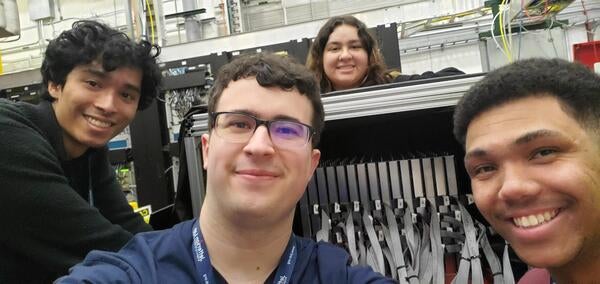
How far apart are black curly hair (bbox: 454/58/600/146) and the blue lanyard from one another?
47 centimetres

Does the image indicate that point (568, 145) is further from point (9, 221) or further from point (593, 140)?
point (9, 221)

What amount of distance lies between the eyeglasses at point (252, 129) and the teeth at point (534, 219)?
0.44 metres

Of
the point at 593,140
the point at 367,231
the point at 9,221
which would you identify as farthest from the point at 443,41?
the point at 9,221

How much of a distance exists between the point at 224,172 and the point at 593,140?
2.26 feet

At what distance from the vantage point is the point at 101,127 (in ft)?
4.57

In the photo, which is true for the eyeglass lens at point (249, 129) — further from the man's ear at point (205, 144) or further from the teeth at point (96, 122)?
the teeth at point (96, 122)

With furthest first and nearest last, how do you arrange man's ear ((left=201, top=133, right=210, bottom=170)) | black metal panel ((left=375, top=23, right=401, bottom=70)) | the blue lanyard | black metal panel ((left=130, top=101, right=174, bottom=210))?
black metal panel ((left=130, top=101, right=174, bottom=210)) → black metal panel ((left=375, top=23, right=401, bottom=70)) → man's ear ((left=201, top=133, right=210, bottom=170)) → the blue lanyard

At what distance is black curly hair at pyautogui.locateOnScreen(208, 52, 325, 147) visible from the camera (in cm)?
97

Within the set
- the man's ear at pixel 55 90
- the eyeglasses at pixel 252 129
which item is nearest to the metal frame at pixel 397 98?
the eyeglasses at pixel 252 129

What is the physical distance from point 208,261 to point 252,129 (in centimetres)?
29

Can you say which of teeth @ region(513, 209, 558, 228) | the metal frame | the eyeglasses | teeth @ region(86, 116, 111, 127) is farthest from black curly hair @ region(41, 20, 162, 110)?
teeth @ region(513, 209, 558, 228)

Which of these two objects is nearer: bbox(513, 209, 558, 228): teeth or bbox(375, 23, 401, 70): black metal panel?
bbox(513, 209, 558, 228): teeth

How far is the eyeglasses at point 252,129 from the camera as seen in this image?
36.3 inches

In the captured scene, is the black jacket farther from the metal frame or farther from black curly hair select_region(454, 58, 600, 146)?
black curly hair select_region(454, 58, 600, 146)
